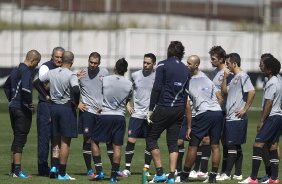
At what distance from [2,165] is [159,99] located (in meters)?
4.47

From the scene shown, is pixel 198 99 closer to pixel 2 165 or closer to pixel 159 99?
pixel 159 99

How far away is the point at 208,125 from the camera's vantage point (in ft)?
55.3

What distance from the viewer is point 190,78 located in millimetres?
Answer: 16578

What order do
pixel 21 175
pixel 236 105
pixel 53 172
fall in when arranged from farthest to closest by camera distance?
pixel 236 105 < pixel 21 175 < pixel 53 172

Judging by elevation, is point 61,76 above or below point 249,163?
above

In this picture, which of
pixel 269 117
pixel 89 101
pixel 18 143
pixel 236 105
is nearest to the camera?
pixel 269 117

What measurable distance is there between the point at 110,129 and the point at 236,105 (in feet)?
7.45

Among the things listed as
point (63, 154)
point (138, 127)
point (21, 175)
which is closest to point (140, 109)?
point (138, 127)

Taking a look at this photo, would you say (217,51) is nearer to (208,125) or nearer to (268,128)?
(208,125)

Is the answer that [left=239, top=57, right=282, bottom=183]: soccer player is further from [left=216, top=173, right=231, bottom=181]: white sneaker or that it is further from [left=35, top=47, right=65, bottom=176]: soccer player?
[left=35, top=47, right=65, bottom=176]: soccer player

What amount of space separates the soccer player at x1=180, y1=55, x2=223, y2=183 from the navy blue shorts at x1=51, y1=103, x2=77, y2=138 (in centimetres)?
193

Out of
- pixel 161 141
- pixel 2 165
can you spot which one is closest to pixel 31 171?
pixel 2 165

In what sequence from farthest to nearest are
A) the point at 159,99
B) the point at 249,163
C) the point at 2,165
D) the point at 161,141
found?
1. the point at 161,141
2. the point at 249,163
3. the point at 2,165
4. the point at 159,99

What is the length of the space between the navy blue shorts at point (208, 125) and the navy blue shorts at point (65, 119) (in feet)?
6.63
